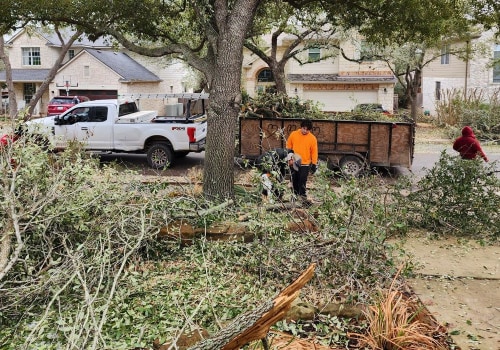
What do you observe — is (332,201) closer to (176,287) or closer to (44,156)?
(176,287)

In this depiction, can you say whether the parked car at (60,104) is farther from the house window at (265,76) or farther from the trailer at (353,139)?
the trailer at (353,139)

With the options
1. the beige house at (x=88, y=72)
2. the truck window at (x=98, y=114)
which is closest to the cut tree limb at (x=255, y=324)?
the truck window at (x=98, y=114)

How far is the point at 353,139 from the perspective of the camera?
1417 centimetres

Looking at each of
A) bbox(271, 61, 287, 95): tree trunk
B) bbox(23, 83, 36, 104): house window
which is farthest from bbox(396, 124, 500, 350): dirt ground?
bbox(23, 83, 36, 104): house window

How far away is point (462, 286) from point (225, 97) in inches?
181

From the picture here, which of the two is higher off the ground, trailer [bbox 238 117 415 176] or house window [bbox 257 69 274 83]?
house window [bbox 257 69 274 83]

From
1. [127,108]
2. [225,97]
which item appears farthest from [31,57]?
[225,97]

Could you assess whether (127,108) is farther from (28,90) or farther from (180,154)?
(28,90)

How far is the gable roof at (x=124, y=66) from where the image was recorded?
38.3 metres

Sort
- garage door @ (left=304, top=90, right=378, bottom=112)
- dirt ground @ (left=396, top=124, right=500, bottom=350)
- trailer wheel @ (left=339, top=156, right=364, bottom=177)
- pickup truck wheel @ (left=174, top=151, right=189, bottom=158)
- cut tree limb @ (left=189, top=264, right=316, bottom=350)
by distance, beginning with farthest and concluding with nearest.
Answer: garage door @ (left=304, top=90, right=378, bottom=112) < pickup truck wheel @ (left=174, top=151, right=189, bottom=158) < trailer wheel @ (left=339, top=156, right=364, bottom=177) < dirt ground @ (left=396, top=124, right=500, bottom=350) < cut tree limb @ (left=189, top=264, right=316, bottom=350)

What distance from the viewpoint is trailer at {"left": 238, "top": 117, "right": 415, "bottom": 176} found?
1392cm

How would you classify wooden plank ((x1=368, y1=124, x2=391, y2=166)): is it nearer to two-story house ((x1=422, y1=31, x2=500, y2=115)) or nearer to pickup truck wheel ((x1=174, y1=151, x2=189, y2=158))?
pickup truck wheel ((x1=174, y1=151, x2=189, y2=158))

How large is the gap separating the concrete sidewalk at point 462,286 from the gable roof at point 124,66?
1289 inches

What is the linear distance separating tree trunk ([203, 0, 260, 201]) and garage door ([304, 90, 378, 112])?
25.8 metres
